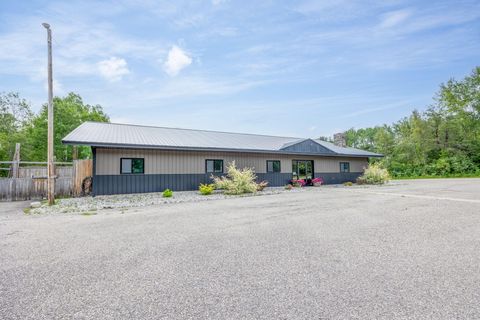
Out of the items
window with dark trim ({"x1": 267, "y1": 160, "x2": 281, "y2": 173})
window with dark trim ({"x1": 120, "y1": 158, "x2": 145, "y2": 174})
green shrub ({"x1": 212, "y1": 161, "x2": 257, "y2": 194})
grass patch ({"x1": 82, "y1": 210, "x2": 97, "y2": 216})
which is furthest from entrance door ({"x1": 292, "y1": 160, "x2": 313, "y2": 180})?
grass patch ({"x1": 82, "y1": 210, "x2": 97, "y2": 216})

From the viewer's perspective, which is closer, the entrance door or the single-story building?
the single-story building

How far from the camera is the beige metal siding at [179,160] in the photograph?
11.6m

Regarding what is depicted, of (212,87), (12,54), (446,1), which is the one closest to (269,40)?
(212,87)

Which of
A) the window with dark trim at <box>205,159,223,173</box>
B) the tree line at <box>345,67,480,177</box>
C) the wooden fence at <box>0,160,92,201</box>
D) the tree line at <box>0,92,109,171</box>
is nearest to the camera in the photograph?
the wooden fence at <box>0,160,92,201</box>

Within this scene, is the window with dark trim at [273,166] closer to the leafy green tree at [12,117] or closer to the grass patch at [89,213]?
the grass patch at [89,213]

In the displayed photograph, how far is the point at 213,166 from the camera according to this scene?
Answer: 14.3m

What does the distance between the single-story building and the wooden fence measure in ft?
3.65

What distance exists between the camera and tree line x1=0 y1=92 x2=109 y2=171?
24.7 meters

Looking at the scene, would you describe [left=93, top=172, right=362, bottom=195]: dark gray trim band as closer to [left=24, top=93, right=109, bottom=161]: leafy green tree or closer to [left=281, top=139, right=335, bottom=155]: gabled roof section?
[left=281, top=139, right=335, bottom=155]: gabled roof section

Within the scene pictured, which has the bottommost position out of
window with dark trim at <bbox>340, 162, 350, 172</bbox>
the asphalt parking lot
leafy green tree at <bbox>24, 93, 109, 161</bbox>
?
the asphalt parking lot

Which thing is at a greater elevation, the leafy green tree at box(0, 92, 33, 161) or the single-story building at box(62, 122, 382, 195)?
the leafy green tree at box(0, 92, 33, 161)

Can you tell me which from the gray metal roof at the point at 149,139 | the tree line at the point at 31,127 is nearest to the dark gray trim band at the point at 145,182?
the gray metal roof at the point at 149,139

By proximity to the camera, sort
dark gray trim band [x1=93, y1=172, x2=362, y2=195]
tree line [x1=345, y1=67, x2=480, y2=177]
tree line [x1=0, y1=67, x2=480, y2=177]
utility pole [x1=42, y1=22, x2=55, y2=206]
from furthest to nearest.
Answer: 1. tree line [x1=345, y1=67, x2=480, y2=177]
2. tree line [x1=0, y1=67, x2=480, y2=177]
3. dark gray trim band [x1=93, y1=172, x2=362, y2=195]
4. utility pole [x1=42, y1=22, x2=55, y2=206]

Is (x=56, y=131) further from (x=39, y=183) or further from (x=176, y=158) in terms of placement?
(x=176, y=158)
